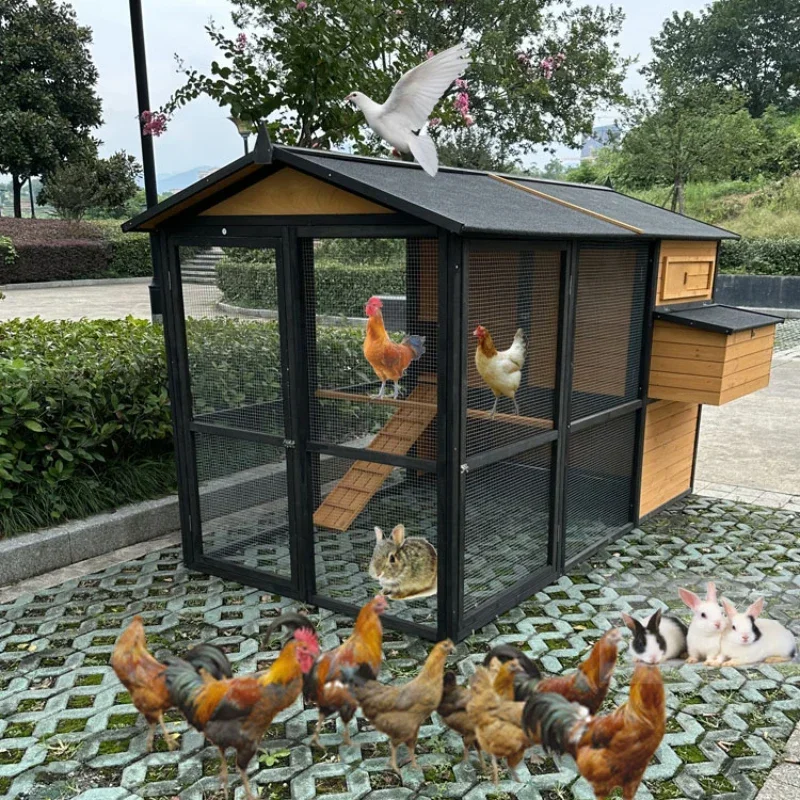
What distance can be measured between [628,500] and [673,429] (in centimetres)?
74

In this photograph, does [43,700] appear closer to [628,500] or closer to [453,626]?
[453,626]

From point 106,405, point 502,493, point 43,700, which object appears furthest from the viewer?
point 106,405

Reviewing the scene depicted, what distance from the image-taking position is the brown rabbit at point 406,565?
367 centimetres

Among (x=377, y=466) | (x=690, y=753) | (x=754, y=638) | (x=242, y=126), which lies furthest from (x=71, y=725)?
(x=242, y=126)

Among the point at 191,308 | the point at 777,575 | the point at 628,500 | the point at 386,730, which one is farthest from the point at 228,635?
the point at 777,575

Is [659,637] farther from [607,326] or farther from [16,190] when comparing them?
[16,190]

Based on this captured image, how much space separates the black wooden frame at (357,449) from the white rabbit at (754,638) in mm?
1452

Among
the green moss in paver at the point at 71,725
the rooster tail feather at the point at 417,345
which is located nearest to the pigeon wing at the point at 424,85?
the rooster tail feather at the point at 417,345

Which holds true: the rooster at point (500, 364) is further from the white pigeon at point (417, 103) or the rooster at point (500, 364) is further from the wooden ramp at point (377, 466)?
the white pigeon at point (417, 103)

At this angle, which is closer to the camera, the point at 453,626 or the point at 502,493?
the point at 453,626

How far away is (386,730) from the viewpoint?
257 cm

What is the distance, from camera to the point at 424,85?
3.34 meters

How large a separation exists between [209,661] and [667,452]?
4.06 m

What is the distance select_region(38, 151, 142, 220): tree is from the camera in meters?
30.6
